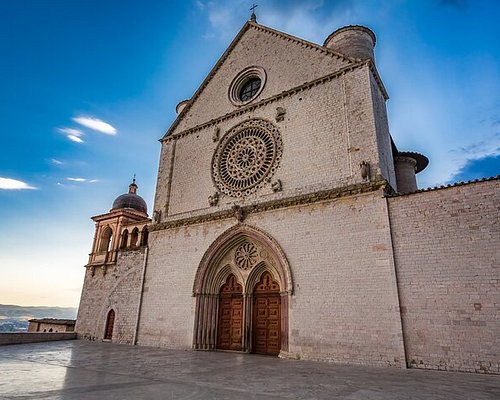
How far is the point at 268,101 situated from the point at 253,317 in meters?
A: 9.04

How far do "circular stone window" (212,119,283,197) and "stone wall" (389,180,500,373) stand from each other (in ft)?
18.8

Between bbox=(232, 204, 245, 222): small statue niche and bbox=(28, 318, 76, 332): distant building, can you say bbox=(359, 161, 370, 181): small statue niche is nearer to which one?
bbox=(232, 204, 245, 222): small statue niche

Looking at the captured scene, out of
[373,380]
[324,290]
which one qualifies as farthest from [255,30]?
[373,380]

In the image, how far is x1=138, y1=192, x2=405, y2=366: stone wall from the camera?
8797 millimetres

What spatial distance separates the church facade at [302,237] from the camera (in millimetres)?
8352

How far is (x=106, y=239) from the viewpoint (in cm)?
2091

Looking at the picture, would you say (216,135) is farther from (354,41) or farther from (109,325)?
(109,325)

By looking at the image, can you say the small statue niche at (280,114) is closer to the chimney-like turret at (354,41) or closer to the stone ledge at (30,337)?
the chimney-like turret at (354,41)

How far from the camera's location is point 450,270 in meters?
8.37

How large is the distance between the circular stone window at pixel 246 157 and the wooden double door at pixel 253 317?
382 centimetres

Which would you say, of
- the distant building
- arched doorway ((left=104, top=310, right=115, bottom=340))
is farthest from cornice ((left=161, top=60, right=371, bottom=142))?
the distant building

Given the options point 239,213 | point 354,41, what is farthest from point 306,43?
point 239,213

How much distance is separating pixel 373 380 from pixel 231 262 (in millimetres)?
7588

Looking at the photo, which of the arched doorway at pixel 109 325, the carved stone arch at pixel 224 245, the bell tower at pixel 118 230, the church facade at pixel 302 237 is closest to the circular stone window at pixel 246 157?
the church facade at pixel 302 237
